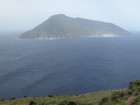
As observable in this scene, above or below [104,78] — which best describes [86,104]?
above

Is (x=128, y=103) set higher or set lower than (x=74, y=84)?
higher

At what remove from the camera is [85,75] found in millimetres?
153250

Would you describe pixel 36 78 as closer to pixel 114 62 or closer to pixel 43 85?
pixel 43 85

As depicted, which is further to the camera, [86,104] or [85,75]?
[85,75]

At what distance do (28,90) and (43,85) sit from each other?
11.4 m

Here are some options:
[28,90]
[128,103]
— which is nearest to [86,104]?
[128,103]

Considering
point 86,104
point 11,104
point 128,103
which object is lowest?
point 11,104

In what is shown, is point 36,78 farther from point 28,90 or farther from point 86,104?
point 86,104

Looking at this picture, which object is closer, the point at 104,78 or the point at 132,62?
the point at 104,78

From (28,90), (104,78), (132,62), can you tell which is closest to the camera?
(28,90)

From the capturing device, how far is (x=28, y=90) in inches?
4828

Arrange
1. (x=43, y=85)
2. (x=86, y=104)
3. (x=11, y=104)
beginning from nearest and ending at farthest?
(x=86, y=104) < (x=11, y=104) < (x=43, y=85)

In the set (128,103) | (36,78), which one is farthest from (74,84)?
(128,103)

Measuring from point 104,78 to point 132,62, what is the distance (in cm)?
5333
